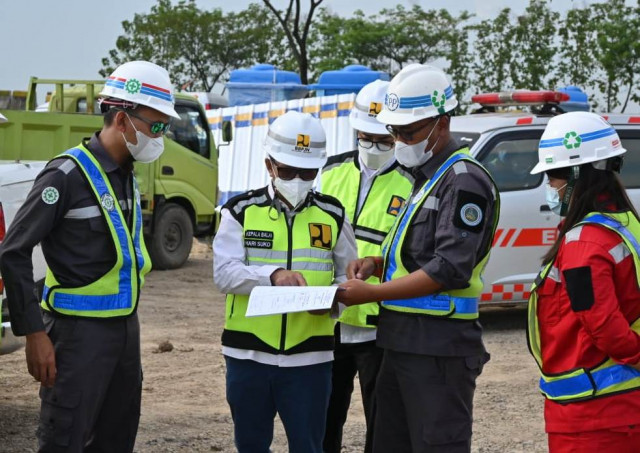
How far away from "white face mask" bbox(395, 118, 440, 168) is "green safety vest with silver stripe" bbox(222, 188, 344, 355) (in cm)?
51

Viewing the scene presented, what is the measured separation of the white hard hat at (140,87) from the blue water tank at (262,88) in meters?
14.1

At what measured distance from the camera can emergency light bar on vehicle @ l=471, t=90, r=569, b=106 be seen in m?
11.1

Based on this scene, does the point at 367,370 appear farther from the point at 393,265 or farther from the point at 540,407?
the point at 540,407

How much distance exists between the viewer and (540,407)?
7.82m

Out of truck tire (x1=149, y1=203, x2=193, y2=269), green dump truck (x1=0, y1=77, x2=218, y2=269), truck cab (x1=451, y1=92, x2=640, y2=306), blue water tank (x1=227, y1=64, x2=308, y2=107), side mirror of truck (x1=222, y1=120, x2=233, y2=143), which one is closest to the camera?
truck cab (x1=451, y1=92, x2=640, y2=306)

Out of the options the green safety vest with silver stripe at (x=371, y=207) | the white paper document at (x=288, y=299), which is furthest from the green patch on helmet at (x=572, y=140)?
the green safety vest with silver stripe at (x=371, y=207)

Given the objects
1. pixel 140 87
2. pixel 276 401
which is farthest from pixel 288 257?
pixel 140 87

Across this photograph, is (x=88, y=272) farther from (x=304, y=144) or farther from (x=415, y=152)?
(x=415, y=152)

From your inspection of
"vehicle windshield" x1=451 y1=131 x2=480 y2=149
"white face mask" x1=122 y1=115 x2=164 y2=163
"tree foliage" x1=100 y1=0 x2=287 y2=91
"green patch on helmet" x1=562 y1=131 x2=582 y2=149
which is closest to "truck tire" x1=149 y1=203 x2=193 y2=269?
"vehicle windshield" x1=451 y1=131 x2=480 y2=149

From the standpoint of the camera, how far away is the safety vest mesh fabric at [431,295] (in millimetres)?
4047

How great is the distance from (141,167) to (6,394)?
23.5 feet

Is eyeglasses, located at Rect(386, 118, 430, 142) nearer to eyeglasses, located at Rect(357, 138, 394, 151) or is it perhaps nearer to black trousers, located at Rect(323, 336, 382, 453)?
eyeglasses, located at Rect(357, 138, 394, 151)

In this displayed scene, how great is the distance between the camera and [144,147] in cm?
445

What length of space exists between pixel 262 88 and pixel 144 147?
1437 cm
